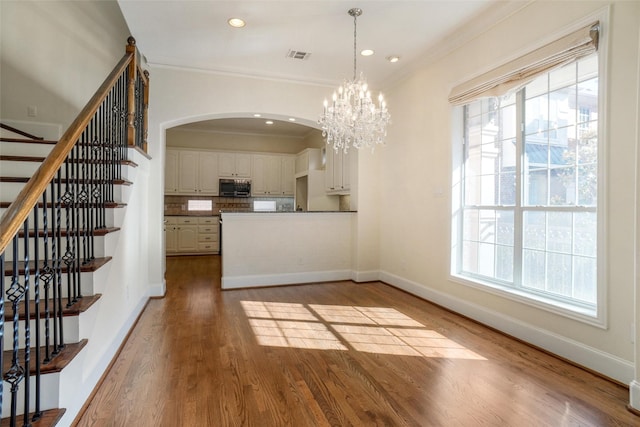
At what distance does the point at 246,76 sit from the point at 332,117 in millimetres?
2062

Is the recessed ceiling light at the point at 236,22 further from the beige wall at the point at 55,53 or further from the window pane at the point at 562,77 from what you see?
the window pane at the point at 562,77

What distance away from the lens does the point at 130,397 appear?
212 cm

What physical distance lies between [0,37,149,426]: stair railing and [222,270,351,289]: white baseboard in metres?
2.40

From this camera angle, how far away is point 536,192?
9.78 feet

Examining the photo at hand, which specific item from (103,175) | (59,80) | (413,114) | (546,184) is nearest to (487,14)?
(413,114)

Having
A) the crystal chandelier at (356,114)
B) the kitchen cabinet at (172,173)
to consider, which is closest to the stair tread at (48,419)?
the crystal chandelier at (356,114)

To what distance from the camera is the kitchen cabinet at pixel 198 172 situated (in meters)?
8.04

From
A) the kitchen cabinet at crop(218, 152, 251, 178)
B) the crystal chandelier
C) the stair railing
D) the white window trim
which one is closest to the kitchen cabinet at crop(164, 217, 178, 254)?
the kitchen cabinet at crop(218, 152, 251, 178)

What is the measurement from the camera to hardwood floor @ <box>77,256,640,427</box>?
193 centimetres

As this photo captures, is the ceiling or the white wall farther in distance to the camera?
the ceiling

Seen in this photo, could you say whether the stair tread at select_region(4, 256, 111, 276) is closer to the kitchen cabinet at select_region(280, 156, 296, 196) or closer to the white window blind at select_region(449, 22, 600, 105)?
the white window blind at select_region(449, 22, 600, 105)

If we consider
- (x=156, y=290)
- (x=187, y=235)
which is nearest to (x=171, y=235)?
(x=187, y=235)

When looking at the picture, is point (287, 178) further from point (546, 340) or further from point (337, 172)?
point (546, 340)

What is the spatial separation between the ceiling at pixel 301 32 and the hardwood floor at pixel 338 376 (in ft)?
10.4
